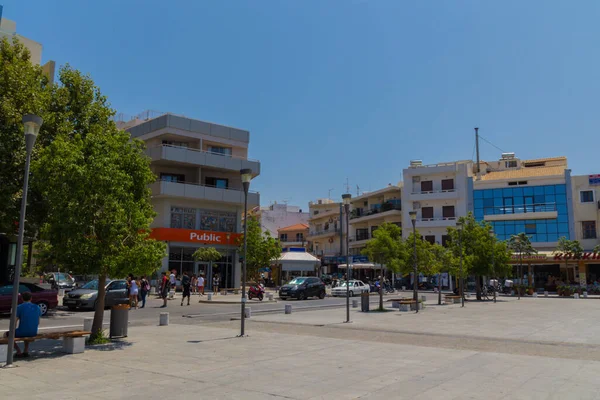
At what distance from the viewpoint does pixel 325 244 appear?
261 feet

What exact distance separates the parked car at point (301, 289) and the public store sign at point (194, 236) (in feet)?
32.2

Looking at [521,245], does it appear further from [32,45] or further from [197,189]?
[32,45]

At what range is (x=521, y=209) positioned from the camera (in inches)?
2085

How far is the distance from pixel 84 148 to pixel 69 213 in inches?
90.4

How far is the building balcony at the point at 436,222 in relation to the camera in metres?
56.8

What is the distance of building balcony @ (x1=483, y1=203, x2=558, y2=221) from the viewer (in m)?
51.2

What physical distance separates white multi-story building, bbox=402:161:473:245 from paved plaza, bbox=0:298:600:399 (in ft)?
136

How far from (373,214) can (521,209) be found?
760 inches

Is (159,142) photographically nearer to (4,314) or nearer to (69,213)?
(4,314)

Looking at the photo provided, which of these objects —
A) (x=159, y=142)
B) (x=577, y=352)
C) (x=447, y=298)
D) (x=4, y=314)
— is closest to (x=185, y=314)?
(x=4, y=314)

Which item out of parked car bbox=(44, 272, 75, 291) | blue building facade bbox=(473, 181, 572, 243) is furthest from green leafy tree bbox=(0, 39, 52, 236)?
blue building facade bbox=(473, 181, 572, 243)

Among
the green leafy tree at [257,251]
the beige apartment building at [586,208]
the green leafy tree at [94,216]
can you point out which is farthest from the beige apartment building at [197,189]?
the beige apartment building at [586,208]

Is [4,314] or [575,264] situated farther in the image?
[575,264]

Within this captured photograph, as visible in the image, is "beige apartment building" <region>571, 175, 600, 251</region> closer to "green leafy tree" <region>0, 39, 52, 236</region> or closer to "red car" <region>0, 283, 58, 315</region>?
"red car" <region>0, 283, 58, 315</region>
